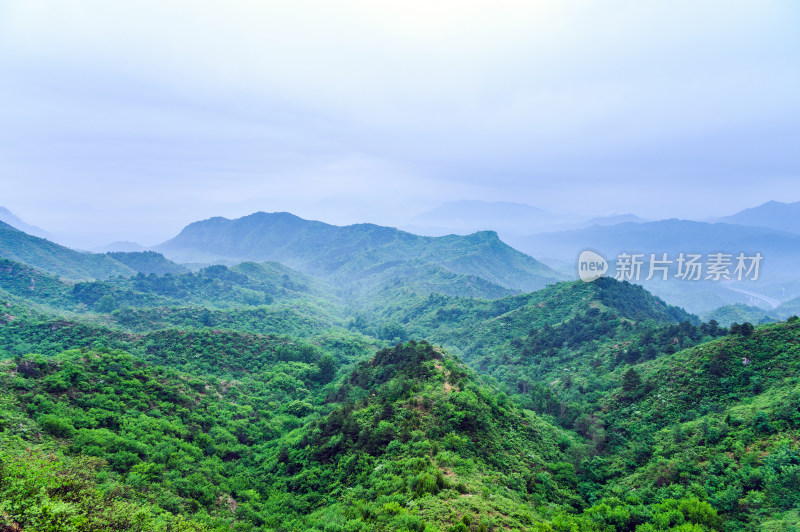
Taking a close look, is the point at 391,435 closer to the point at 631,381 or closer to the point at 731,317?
the point at 631,381

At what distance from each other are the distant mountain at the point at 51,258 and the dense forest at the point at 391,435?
104m

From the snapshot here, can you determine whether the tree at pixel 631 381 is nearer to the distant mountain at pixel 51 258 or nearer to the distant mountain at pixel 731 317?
the distant mountain at pixel 731 317

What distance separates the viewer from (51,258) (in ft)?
479

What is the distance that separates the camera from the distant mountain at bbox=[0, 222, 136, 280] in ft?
449

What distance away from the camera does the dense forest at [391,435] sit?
20172mm

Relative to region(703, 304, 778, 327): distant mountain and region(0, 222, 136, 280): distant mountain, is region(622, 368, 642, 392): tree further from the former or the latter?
region(0, 222, 136, 280): distant mountain

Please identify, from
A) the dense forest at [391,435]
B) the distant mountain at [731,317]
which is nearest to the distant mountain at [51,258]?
the dense forest at [391,435]

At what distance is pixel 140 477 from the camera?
2273cm

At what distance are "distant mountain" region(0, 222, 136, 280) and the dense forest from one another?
340ft

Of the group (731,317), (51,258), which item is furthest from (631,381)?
(51,258)

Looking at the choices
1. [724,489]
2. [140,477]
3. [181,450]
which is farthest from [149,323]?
[724,489]

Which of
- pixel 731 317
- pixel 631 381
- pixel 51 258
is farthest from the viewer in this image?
pixel 51 258

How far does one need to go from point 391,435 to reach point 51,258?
18597 cm

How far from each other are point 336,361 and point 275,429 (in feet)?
77.9
